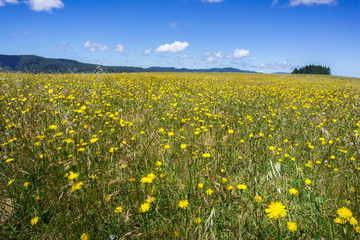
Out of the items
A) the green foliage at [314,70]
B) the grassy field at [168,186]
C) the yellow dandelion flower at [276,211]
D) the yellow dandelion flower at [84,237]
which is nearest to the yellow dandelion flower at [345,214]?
the grassy field at [168,186]

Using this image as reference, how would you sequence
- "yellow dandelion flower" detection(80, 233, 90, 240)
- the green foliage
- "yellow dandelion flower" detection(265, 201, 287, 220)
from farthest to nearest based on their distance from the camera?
the green foliage < "yellow dandelion flower" detection(80, 233, 90, 240) < "yellow dandelion flower" detection(265, 201, 287, 220)

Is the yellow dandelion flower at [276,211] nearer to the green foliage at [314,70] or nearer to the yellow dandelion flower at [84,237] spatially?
the yellow dandelion flower at [84,237]

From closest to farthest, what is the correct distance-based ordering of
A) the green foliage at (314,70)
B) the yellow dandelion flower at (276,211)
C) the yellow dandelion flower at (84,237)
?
the yellow dandelion flower at (276,211), the yellow dandelion flower at (84,237), the green foliage at (314,70)

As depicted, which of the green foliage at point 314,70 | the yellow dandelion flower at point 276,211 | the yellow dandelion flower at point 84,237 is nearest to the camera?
the yellow dandelion flower at point 276,211

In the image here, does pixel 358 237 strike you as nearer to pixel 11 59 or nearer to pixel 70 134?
pixel 70 134

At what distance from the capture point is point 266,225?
1589 mm

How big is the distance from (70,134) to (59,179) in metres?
0.70

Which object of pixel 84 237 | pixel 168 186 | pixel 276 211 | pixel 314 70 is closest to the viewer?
pixel 276 211

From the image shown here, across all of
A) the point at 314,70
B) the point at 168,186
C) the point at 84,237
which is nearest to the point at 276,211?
the point at 168,186

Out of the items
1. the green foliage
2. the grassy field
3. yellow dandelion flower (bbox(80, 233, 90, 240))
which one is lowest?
yellow dandelion flower (bbox(80, 233, 90, 240))

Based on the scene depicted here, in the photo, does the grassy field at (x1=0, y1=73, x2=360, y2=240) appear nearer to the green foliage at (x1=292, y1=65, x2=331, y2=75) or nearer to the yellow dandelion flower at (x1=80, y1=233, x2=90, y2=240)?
the yellow dandelion flower at (x1=80, y1=233, x2=90, y2=240)

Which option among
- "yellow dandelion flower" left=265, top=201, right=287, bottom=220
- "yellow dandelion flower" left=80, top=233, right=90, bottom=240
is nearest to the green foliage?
"yellow dandelion flower" left=265, top=201, right=287, bottom=220

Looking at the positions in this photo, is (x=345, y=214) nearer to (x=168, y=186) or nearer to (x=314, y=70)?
(x=168, y=186)

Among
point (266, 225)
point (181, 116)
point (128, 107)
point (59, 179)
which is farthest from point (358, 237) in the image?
point (128, 107)
